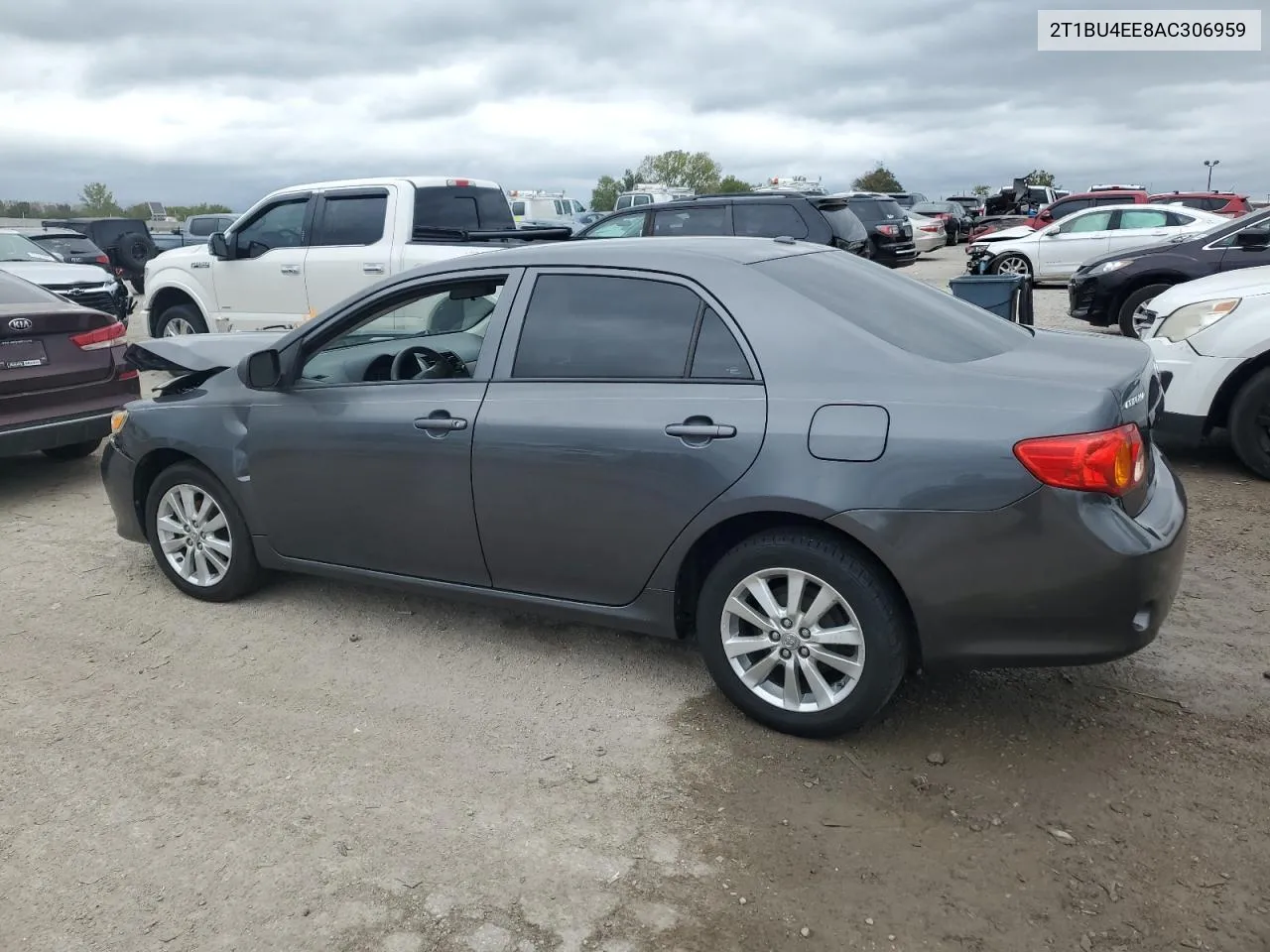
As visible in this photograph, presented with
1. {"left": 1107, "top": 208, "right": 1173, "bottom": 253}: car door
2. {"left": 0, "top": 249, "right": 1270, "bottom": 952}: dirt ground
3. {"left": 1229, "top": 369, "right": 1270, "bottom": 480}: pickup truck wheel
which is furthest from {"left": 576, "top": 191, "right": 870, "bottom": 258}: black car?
{"left": 0, "top": 249, "right": 1270, "bottom": 952}: dirt ground

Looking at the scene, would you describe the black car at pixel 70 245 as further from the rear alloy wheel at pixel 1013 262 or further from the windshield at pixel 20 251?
the rear alloy wheel at pixel 1013 262

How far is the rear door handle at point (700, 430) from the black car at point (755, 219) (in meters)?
8.41

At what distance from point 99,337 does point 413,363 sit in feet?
12.9

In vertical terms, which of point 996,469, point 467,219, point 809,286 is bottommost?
point 996,469

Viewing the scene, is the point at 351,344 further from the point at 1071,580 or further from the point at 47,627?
the point at 1071,580

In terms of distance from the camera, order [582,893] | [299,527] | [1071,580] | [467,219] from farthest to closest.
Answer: [467,219]
[299,527]
[1071,580]
[582,893]

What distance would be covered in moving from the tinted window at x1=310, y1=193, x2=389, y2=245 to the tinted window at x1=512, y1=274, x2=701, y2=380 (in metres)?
5.82

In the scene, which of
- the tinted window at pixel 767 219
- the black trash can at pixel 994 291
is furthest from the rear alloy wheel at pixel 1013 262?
the black trash can at pixel 994 291

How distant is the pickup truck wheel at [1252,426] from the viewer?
6230 mm

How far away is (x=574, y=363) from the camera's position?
3922 mm

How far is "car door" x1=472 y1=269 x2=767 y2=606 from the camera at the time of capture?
11.7 ft

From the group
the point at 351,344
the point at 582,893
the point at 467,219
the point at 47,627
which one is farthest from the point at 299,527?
the point at 467,219

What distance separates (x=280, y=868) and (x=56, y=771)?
113 cm

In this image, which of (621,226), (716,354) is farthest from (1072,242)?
(716,354)
